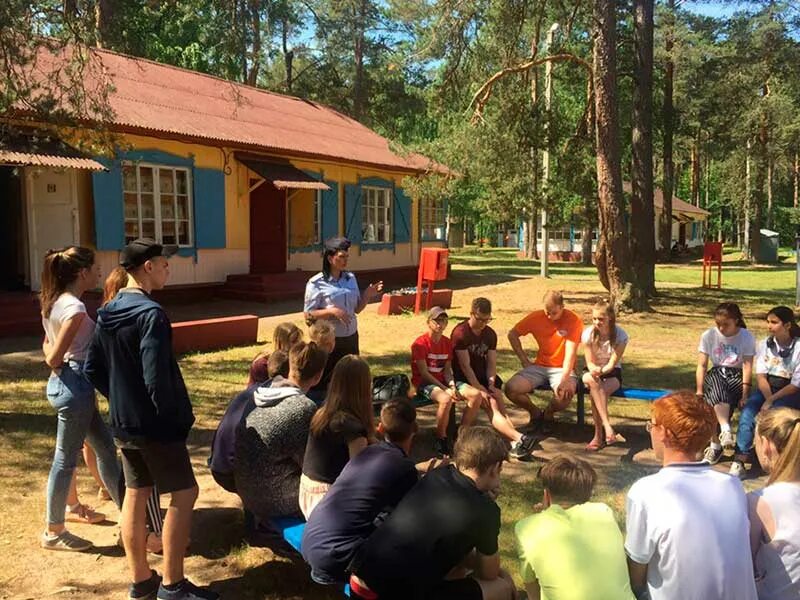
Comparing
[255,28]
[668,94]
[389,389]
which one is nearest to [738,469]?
[389,389]

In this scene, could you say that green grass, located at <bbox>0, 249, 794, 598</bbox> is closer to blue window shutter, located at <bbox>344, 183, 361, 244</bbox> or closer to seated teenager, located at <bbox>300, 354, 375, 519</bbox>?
seated teenager, located at <bbox>300, 354, 375, 519</bbox>

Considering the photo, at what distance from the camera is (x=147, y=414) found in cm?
301

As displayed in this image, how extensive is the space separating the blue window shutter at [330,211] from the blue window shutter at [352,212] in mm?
337

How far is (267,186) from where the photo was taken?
1593cm

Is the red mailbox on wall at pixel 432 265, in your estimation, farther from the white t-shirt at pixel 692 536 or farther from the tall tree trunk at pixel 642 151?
the white t-shirt at pixel 692 536

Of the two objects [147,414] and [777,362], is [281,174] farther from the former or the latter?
[147,414]

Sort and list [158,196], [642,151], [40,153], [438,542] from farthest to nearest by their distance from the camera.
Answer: [642,151] < [158,196] < [40,153] < [438,542]

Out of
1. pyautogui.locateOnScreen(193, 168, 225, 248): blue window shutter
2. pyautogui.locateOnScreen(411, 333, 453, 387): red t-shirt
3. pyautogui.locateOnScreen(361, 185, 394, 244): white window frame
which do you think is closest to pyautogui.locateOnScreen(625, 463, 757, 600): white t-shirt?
pyautogui.locateOnScreen(411, 333, 453, 387): red t-shirt

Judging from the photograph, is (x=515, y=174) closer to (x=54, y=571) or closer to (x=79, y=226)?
(x=79, y=226)

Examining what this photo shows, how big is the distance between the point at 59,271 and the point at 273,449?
148 cm

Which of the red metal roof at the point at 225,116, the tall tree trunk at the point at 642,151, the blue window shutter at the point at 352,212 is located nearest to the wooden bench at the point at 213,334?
the red metal roof at the point at 225,116

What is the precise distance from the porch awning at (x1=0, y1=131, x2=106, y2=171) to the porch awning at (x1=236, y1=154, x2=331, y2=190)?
413 cm

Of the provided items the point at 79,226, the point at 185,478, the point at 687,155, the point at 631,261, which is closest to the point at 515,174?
the point at 631,261

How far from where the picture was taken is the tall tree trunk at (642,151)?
48.9ft
